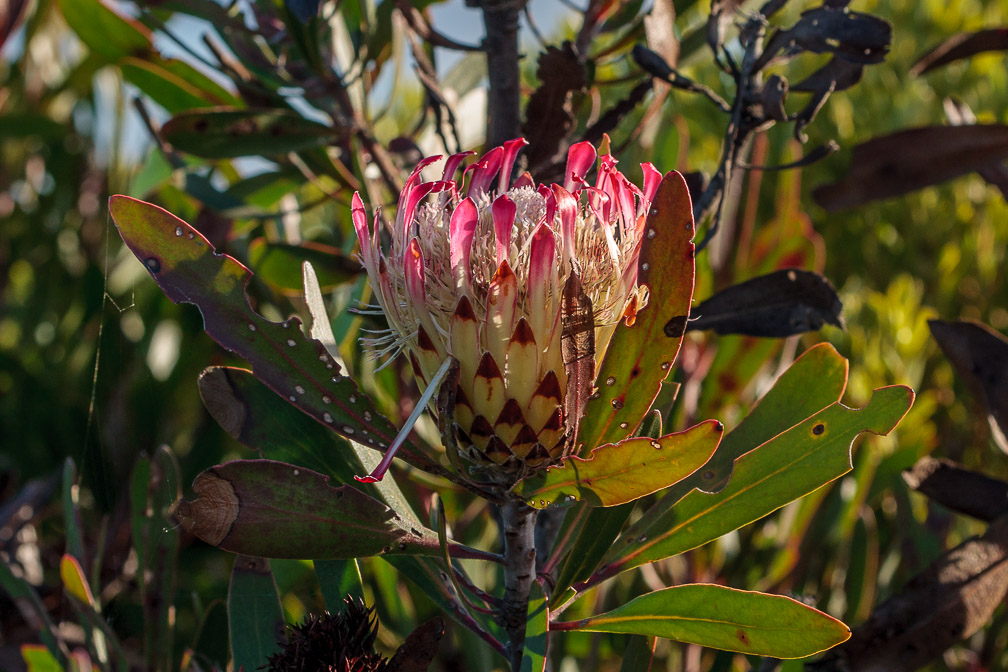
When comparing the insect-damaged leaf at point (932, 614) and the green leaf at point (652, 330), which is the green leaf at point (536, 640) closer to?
the green leaf at point (652, 330)

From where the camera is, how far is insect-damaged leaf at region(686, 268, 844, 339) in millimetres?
629

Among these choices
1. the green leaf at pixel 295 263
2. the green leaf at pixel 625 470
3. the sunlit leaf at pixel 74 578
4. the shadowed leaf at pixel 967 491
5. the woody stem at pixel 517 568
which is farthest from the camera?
the green leaf at pixel 295 263

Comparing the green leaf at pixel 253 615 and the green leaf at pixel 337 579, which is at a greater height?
the green leaf at pixel 337 579

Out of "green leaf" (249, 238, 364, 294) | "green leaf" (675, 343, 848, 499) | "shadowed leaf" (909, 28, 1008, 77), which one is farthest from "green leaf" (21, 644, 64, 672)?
"shadowed leaf" (909, 28, 1008, 77)

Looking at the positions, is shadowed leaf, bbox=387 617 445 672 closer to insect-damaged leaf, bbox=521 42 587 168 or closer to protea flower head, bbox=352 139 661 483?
protea flower head, bbox=352 139 661 483

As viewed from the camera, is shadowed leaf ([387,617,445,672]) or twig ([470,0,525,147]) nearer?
shadowed leaf ([387,617,445,672])

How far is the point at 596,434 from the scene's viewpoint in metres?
0.50

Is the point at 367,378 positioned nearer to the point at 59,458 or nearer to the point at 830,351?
the point at 830,351

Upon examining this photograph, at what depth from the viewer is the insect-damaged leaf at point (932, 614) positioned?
63 centimetres

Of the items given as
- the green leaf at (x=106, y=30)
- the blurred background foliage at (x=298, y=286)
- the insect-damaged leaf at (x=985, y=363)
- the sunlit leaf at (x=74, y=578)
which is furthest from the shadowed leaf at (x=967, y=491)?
the green leaf at (x=106, y=30)

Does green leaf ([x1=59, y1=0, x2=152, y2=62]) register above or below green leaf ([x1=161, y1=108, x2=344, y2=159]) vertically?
above

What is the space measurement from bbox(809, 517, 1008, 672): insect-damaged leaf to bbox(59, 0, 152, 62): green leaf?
38.5 inches

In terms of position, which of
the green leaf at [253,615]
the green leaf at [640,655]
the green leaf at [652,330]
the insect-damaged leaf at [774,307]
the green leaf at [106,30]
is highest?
the green leaf at [106,30]

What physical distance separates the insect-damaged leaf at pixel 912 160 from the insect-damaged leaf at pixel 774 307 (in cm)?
22
